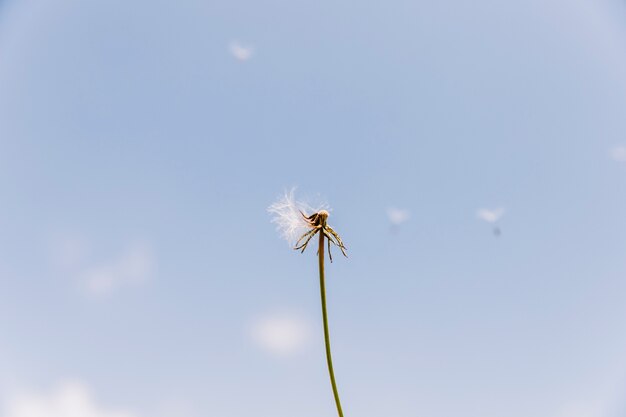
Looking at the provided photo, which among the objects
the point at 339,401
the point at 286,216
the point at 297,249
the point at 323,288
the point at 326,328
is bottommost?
the point at 339,401

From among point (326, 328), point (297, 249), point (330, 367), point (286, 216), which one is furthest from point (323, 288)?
point (286, 216)

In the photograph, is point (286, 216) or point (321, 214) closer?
point (321, 214)

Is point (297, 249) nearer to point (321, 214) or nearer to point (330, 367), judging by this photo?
point (321, 214)

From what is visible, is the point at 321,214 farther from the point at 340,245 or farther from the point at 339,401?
the point at 339,401

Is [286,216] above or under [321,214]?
above

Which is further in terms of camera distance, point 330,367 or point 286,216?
point 286,216

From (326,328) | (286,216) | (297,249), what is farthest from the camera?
(286,216)

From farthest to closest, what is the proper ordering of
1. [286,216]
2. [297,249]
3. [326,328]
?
[286,216] → [297,249] → [326,328]

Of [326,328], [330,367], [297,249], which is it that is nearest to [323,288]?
[326,328]

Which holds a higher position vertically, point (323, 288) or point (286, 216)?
point (286, 216)
